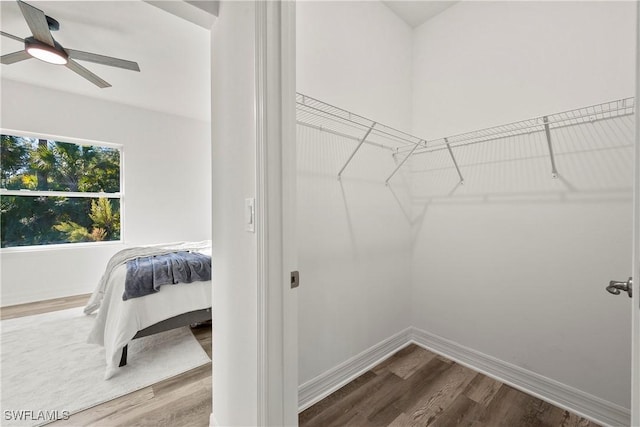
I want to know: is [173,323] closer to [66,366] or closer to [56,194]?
[66,366]

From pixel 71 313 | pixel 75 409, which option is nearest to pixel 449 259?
pixel 75 409

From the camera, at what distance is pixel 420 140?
184cm

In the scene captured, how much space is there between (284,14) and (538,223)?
1.80 m

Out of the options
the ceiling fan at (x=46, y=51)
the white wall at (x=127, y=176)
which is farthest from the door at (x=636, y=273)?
the white wall at (x=127, y=176)

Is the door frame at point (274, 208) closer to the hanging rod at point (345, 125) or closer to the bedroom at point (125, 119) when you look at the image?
the hanging rod at point (345, 125)

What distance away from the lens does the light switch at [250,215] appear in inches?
34.6

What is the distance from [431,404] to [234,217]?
61.1 inches

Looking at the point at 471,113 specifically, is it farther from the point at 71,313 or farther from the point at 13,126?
the point at 13,126

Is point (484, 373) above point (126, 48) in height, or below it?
below

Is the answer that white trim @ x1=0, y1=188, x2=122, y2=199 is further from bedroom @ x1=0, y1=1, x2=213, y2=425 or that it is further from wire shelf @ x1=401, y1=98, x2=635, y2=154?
wire shelf @ x1=401, y1=98, x2=635, y2=154

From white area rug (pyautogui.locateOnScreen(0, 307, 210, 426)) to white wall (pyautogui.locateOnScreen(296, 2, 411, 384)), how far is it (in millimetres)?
1169

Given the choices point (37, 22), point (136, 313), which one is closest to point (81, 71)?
point (37, 22)

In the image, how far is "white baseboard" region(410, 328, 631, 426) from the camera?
1396 millimetres

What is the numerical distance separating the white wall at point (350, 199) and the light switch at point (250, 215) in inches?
23.5
